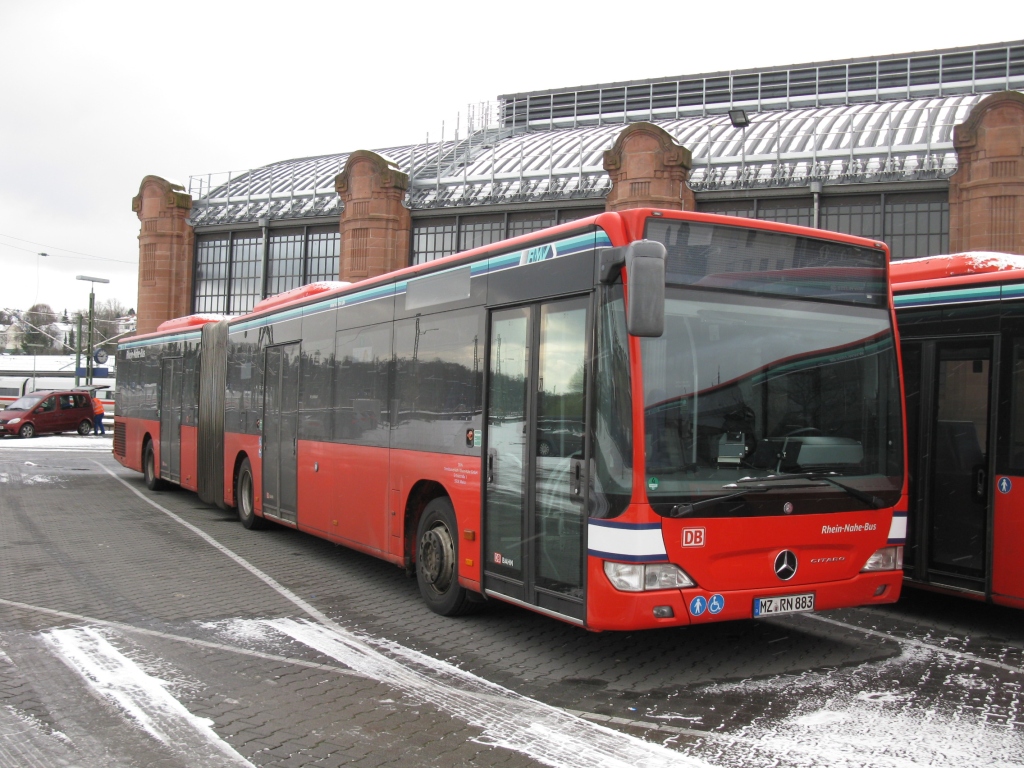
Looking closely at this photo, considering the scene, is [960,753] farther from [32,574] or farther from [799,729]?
[32,574]

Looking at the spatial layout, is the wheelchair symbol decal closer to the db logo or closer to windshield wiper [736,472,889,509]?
the db logo

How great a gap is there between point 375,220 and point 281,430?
17510 mm

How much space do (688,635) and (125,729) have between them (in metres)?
4.18

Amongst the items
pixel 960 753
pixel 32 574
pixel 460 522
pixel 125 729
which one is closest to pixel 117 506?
pixel 32 574

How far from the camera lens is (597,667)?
656 centimetres

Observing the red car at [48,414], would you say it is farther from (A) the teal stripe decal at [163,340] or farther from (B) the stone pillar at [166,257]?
(A) the teal stripe decal at [163,340]

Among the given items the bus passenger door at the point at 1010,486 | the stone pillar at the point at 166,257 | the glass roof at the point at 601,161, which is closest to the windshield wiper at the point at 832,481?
the bus passenger door at the point at 1010,486

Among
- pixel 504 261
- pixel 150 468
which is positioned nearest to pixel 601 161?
pixel 150 468

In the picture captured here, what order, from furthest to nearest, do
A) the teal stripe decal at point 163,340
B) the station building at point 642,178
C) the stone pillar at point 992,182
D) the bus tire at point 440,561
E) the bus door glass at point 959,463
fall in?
the station building at point 642,178, the stone pillar at point 992,182, the teal stripe decal at point 163,340, the bus tire at point 440,561, the bus door glass at point 959,463

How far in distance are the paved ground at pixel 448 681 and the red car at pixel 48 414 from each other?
3134cm

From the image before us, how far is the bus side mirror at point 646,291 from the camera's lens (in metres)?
5.54

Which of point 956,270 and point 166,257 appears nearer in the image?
point 956,270

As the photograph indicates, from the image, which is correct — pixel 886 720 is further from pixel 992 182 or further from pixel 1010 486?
pixel 992 182

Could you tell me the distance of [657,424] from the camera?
5.84 m
